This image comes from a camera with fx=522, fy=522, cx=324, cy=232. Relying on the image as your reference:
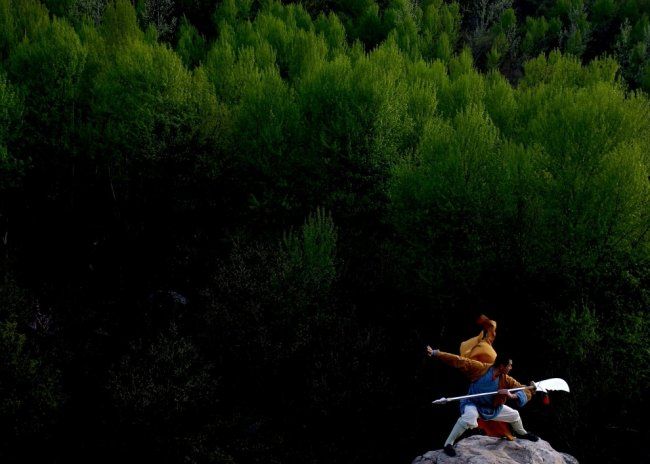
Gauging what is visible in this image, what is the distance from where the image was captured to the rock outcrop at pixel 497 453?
31.5ft

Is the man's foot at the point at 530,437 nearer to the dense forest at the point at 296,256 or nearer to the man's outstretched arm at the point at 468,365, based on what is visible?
the man's outstretched arm at the point at 468,365

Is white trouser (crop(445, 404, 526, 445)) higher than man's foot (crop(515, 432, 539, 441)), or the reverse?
white trouser (crop(445, 404, 526, 445))

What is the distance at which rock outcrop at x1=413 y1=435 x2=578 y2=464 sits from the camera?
959 centimetres

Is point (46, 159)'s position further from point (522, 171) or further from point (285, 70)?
point (522, 171)

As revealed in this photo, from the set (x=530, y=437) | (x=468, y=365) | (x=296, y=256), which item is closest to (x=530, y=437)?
(x=530, y=437)

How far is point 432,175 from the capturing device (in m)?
18.5

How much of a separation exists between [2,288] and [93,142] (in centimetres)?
821

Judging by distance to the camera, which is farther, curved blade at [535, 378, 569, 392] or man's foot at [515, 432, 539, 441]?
man's foot at [515, 432, 539, 441]

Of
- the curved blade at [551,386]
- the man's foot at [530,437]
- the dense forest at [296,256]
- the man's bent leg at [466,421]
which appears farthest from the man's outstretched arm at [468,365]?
the dense forest at [296,256]

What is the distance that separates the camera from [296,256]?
18766 mm

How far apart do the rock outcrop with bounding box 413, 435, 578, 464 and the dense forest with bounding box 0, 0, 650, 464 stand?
22.3 feet

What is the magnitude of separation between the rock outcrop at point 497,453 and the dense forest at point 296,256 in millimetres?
6796

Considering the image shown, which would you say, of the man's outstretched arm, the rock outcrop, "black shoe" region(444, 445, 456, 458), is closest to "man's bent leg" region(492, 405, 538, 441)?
the rock outcrop

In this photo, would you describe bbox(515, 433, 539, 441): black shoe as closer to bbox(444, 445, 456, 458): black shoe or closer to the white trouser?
the white trouser
